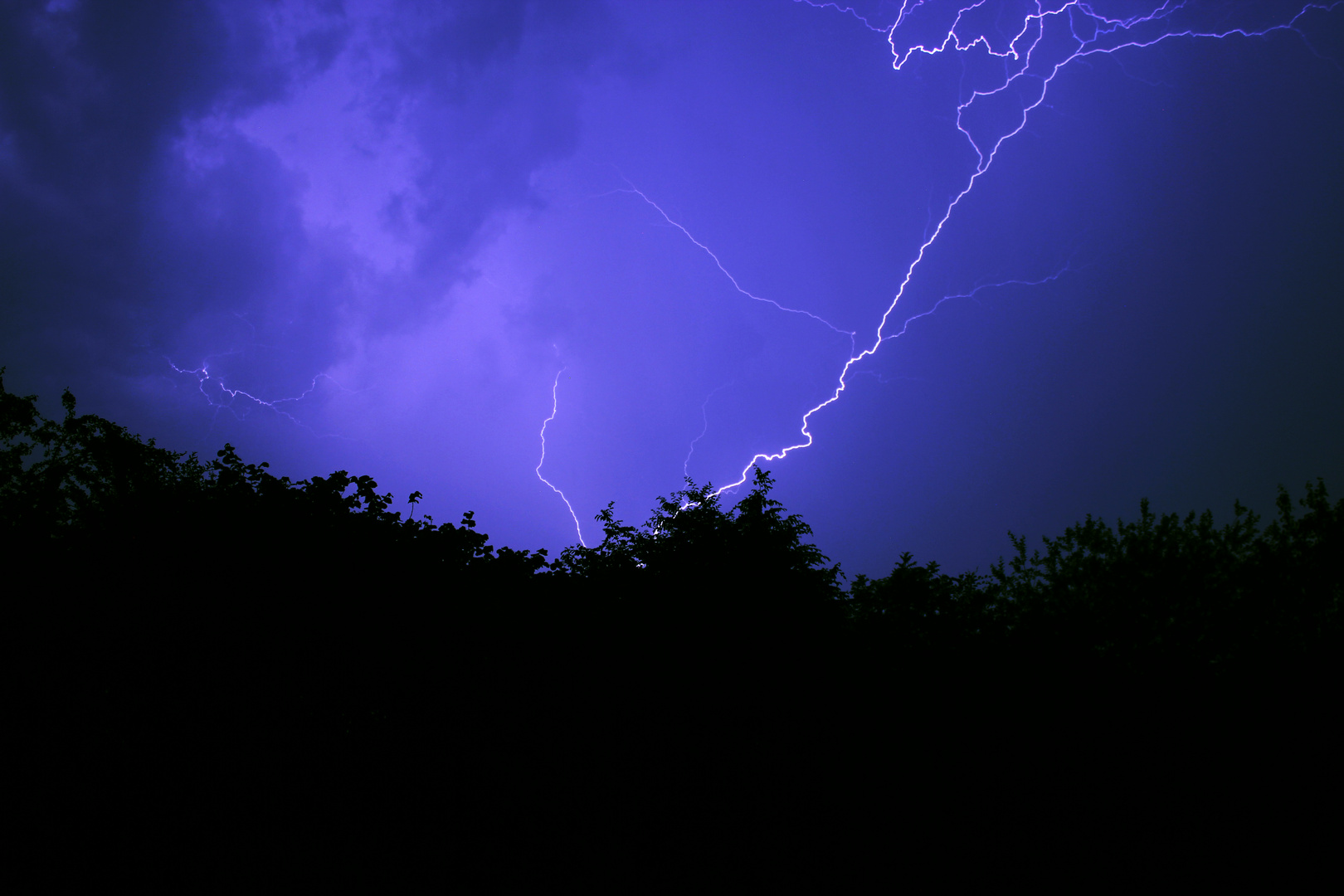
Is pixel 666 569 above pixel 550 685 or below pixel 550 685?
above

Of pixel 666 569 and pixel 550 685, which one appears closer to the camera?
pixel 550 685

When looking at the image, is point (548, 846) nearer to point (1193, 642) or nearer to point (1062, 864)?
point (1062, 864)

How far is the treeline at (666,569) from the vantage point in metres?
6.01

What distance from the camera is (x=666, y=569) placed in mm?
10172

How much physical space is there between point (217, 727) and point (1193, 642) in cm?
1634

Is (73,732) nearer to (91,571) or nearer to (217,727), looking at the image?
(217,727)

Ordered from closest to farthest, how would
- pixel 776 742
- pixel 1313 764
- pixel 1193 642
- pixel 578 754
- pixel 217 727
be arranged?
pixel 217 727
pixel 1313 764
pixel 578 754
pixel 776 742
pixel 1193 642

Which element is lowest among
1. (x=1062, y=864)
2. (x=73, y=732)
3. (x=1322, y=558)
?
(x=1062, y=864)

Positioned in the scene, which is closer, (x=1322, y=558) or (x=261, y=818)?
(x=261, y=818)

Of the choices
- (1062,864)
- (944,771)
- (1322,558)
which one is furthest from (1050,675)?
(1322,558)

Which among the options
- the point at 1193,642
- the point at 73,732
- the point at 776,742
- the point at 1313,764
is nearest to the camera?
the point at 73,732

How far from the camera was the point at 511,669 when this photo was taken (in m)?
6.88

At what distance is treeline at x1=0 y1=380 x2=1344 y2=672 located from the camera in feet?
19.7

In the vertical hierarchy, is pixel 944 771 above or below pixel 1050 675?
below
